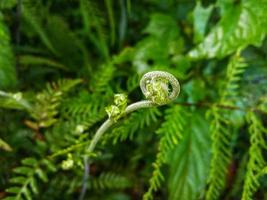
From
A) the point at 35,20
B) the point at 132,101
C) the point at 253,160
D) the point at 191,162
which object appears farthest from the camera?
the point at 35,20

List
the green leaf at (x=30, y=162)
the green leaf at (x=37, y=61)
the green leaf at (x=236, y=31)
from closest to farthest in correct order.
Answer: the green leaf at (x=30, y=162) → the green leaf at (x=236, y=31) → the green leaf at (x=37, y=61)

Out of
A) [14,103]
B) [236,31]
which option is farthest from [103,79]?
[236,31]

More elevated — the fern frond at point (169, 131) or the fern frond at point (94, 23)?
the fern frond at point (94, 23)

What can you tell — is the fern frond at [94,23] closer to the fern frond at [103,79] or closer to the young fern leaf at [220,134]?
the fern frond at [103,79]

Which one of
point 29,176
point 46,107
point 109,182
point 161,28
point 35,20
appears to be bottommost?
point 109,182

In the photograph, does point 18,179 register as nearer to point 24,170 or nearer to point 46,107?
point 24,170

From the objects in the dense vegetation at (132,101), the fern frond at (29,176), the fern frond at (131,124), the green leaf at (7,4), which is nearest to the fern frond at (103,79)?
the dense vegetation at (132,101)

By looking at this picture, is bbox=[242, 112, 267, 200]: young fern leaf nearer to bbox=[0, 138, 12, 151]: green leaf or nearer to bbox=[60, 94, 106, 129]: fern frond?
bbox=[60, 94, 106, 129]: fern frond
